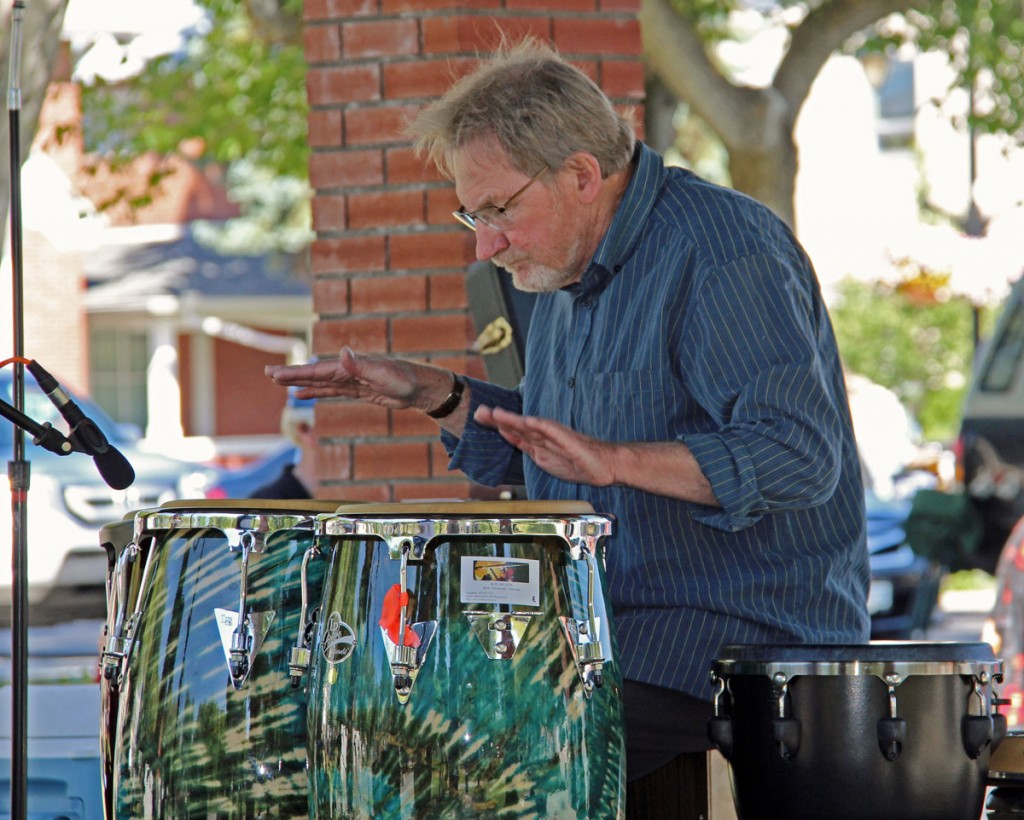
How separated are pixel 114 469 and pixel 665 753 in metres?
1.10

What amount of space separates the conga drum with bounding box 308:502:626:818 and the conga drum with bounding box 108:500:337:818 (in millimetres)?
145

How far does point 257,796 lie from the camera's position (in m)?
2.29

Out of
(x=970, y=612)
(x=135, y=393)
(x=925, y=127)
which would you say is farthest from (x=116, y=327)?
(x=970, y=612)

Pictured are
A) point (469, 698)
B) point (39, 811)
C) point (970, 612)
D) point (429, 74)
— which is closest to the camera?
point (469, 698)

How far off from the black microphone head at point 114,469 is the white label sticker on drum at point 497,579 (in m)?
0.85

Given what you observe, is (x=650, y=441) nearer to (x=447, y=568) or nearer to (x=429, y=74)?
(x=447, y=568)

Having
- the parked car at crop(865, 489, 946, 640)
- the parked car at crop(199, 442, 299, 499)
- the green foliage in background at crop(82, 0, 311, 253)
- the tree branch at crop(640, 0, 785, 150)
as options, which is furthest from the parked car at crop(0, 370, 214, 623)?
the parked car at crop(865, 489, 946, 640)

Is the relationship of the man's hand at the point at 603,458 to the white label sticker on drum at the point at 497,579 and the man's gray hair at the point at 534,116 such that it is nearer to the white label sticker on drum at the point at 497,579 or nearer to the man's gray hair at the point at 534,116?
the white label sticker on drum at the point at 497,579

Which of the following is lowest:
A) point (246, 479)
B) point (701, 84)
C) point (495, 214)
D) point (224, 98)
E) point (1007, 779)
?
point (1007, 779)

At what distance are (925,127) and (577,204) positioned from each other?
22.4m

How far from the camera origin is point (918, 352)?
21.1 metres

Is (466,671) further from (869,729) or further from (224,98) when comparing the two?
(224,98)

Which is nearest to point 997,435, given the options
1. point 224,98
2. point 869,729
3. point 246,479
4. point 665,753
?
point 246,479

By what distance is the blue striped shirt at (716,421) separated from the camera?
7.59 ft
